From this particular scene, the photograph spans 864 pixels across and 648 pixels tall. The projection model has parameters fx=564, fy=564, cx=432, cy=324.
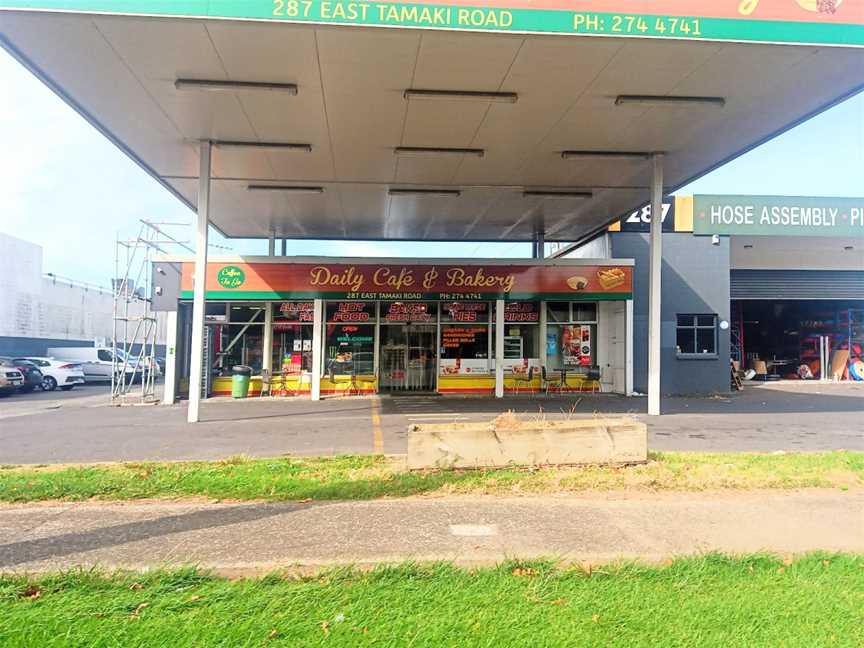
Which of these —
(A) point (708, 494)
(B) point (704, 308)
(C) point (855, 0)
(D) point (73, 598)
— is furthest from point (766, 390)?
(D) point (73, 598)

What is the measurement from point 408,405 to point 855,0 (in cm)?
1279

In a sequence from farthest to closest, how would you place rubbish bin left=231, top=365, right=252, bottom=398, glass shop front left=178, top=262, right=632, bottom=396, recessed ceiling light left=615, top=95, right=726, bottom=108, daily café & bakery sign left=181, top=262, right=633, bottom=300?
1. glass shop front left=178, top=262, right=632, bottom=396
2. rubbish bin left=231, top=365, right=252, bottom=398
3. daily café & bakery sign left=181, top=262, right=633, bottom=300
4. recessed ceiling light left=615, top=95, right=726, bottom=108

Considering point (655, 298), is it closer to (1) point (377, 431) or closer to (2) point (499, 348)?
(2) point (499, 348)

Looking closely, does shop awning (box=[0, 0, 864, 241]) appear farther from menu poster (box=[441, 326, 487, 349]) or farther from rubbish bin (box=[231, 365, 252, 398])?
rubbish bin (box=[231, 365, 252, 398])

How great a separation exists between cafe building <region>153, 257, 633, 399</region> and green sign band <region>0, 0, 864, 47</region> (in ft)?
34.4

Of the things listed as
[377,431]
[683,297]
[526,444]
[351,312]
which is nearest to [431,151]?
[377,431]

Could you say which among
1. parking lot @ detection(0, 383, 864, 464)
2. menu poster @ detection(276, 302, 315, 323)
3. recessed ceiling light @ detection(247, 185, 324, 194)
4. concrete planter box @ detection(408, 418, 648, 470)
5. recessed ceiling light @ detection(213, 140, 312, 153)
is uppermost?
recessed ceiling light @ detection(213, 140, 312, 153)

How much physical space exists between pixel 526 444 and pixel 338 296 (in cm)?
1235

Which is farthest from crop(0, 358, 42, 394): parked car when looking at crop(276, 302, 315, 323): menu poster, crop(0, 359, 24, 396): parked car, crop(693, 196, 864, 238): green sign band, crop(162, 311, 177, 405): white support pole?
crop(693, 196, 864, 238): green sign band

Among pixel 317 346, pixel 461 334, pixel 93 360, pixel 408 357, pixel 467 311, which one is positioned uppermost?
pixel 467 311

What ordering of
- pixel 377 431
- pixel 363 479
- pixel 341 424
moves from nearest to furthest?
pixel 363 479
pixel 377 431
pixel 341 424

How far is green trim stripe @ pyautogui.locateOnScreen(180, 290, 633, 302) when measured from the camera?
59.7 feet

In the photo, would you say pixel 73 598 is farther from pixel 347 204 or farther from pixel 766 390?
pixel 766 390

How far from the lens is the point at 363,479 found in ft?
22.3
